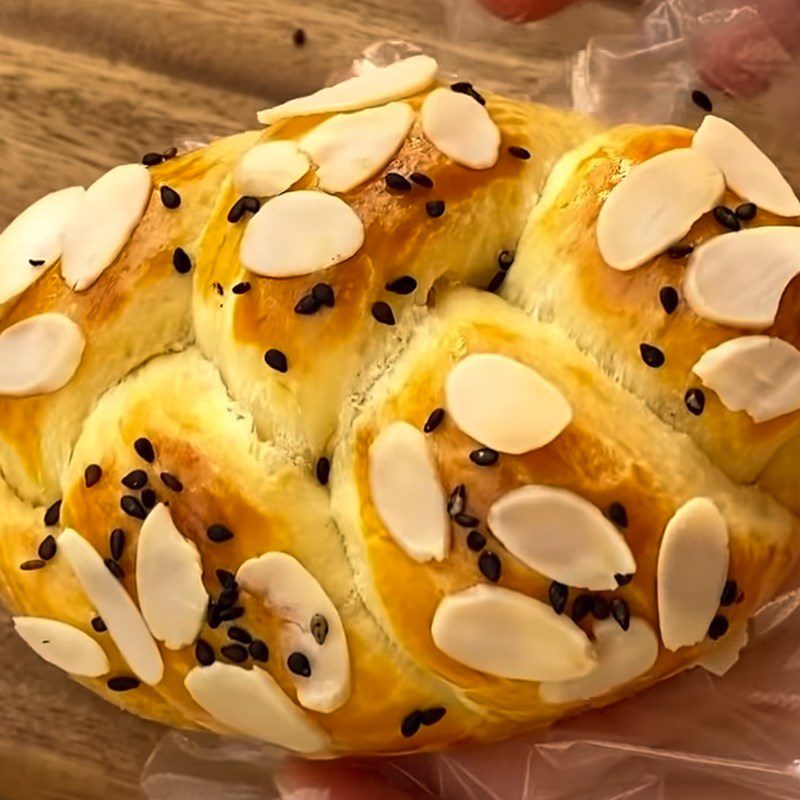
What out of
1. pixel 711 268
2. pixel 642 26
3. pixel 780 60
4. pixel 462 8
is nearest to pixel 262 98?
pixel 462 8

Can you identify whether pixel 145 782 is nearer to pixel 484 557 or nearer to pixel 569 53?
pixel 484 557

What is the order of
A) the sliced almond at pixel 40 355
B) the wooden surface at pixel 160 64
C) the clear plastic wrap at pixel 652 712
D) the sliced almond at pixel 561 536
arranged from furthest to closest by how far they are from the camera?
the wooden surface at pixel 160 64 → the clear plastic wrap at pixel 652 712 → the sliced almond at pixel 40 355 → the sliced almond at pixel 561 536

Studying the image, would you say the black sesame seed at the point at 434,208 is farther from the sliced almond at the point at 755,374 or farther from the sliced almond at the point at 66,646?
the sliced almond at the point at 66,646

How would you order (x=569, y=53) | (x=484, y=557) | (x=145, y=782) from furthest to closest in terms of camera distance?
(x=569, y=53) < (x=145, y=782) < (x=484, y=557)

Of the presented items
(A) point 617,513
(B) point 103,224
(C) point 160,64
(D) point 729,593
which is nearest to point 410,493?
(A) point 617,513

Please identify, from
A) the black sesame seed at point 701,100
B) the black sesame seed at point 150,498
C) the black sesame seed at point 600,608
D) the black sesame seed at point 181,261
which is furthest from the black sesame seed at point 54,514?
the black sesame seed at point 701,100

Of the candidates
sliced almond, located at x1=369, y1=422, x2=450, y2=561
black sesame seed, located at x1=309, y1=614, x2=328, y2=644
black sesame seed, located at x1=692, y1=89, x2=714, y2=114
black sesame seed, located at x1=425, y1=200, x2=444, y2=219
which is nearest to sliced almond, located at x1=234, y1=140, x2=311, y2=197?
black sesame seed, located at x1=425, y1=200, x2=444, y2=219
